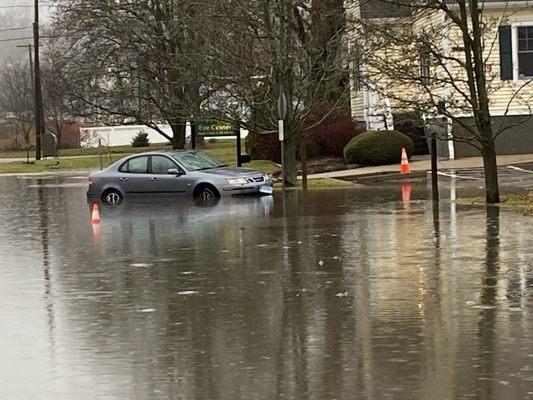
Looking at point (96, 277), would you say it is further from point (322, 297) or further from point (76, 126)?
Answer: point (76, 126)

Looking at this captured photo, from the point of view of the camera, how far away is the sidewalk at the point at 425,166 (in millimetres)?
31172

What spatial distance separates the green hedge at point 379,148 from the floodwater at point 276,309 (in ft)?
52.4

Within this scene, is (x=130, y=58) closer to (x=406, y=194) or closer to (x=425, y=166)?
(x=425, y=166)

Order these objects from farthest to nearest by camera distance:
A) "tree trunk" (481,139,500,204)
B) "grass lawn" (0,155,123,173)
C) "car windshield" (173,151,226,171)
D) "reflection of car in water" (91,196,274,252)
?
"grass lawn" (0,155,123,173) → "car windshield" (173,151,226,171) → "tree trunk" (481,139,500,204) → "reflection of car in water" (91,196,274,252)

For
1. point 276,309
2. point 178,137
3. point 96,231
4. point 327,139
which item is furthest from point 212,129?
point 276,309

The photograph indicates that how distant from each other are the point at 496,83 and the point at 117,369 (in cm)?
2755

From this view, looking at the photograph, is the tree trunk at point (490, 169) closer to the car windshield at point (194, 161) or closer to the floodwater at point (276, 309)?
the floodwater at point (276, 309)

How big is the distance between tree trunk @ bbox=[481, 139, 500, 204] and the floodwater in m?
1.26

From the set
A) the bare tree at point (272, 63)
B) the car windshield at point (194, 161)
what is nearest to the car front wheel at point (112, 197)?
the car windshield at point (194, 161)

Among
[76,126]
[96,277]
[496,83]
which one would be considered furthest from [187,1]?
[76,126]

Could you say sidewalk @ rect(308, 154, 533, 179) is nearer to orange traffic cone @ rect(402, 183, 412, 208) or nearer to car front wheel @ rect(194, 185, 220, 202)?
orange traffic cone @ rect(402, 183, 412, 208)

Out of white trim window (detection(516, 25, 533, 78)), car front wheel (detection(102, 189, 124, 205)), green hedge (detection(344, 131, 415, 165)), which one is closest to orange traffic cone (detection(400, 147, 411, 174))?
green hedge (detection(344, 131, 415, 165))

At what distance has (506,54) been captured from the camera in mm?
32594

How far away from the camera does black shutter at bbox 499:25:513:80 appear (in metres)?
32.5
